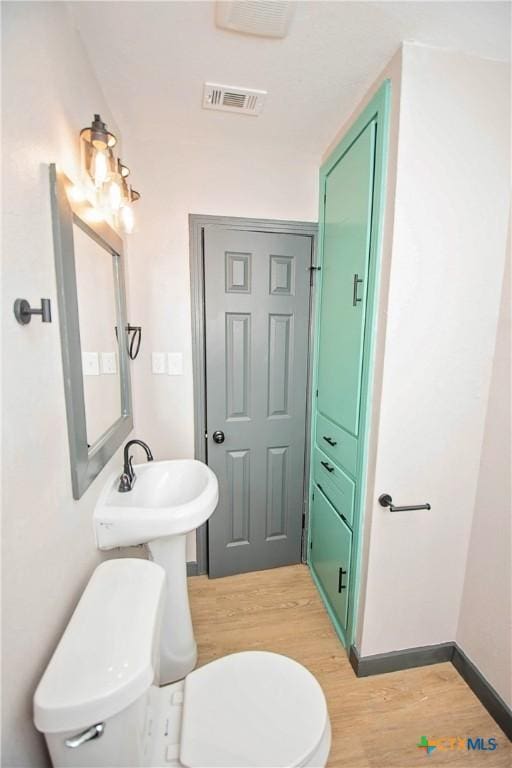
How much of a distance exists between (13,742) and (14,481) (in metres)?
0.51

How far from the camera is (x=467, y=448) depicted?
4.43 ft

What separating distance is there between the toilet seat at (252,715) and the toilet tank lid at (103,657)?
1.03 feet

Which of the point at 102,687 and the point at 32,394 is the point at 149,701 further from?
the point at 32,394

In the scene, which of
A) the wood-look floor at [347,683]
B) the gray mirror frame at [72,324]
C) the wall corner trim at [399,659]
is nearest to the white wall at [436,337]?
the wall corner trim at [399,659]

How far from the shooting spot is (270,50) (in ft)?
3.69

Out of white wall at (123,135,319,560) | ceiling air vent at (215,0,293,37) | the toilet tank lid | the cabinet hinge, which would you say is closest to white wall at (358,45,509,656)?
ceiling air vent at (215,0,293,37)

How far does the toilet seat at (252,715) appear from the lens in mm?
812

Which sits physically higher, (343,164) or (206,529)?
(343,164)

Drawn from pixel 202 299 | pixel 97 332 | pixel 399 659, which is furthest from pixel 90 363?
pixel 399 659

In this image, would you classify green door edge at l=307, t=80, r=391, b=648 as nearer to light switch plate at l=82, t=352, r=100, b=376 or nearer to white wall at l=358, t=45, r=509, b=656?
white wall at l=358, t=45, r=509, b=656

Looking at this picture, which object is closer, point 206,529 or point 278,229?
point 278,229

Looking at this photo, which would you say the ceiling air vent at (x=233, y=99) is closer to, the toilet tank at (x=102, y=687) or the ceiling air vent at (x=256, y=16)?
the ceiling air vent at (x=256, y=16)

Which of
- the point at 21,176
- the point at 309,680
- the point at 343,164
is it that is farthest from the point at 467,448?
the point at 21,176

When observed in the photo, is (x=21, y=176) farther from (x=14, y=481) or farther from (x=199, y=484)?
(x=199, y=484)
